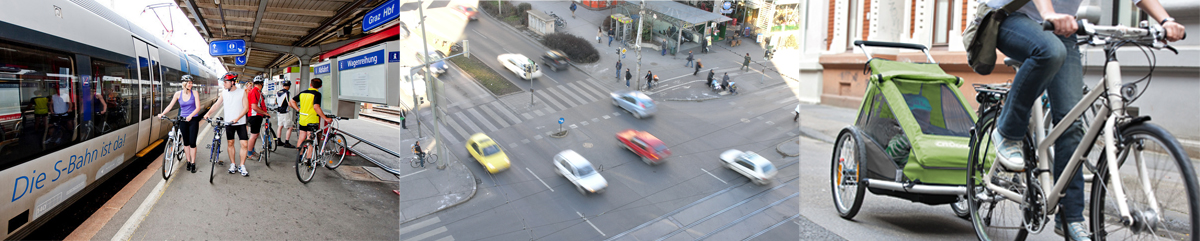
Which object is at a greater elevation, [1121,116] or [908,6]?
[908,6]

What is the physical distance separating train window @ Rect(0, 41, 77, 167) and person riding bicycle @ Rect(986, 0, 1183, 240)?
3112 mm

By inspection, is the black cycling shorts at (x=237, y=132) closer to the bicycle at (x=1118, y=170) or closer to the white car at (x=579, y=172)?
the white car at (x=579, y=172)

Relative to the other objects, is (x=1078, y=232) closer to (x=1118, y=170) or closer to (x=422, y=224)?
(x=1118, y=170)

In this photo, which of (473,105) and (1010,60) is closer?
(473,105)

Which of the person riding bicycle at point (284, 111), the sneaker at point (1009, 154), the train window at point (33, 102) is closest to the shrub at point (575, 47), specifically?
the sneaker at point (1009, 154)

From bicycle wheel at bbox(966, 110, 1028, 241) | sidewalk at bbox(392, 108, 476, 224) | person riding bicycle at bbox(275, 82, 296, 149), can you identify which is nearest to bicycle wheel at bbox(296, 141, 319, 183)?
person riding bicycle at bbox(275, 82, 296, 149)

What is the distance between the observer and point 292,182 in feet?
9.02

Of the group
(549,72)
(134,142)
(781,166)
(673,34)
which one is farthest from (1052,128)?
(134,142)

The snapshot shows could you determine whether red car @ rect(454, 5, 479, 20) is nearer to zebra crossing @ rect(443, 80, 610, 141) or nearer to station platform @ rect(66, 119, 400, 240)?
zebra crossing @ rect(443, 80, 610, 141)

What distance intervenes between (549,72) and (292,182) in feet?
7.88

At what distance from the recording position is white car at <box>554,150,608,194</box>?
1000 mm

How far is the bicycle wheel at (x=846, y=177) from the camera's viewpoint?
1.85 metres

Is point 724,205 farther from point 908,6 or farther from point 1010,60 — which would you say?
point 908,6

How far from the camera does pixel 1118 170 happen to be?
0.98 meters
